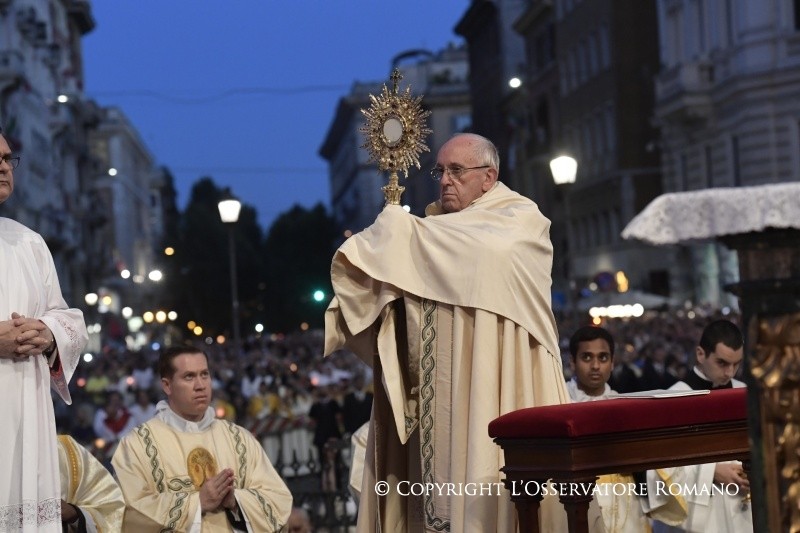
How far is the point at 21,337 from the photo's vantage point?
6.31m

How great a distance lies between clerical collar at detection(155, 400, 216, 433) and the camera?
26.7 feet

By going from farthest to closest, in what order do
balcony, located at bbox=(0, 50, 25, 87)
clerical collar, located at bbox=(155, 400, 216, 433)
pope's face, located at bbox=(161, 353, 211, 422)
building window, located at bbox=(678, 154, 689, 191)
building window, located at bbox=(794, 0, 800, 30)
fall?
balcony, located at bbox=(0, 50, 25, 87)
building window, located at bbox=(678, 154, 689, 191)
building window, located at bbox=(794, 0, 800, 30)
clerical collar, located at bbox=(155, 400, 216, 433)
pope's face, located at bbox=(161, 353, 211, 422)

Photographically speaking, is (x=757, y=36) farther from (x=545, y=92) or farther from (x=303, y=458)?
(x=545, y=92)

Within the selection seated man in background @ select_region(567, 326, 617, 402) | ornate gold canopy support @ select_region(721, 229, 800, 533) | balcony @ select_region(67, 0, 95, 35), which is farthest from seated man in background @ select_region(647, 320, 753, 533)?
balcony @ select_region(67, 0, 95, 35)

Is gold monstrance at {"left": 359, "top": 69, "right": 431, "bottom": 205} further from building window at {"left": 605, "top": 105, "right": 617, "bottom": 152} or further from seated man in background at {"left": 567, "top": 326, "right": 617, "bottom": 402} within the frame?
building window at {"left": 605, "top": 105, "right": 617, "bottom": 152}

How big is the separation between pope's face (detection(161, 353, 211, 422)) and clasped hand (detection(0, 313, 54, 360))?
1.64 metres

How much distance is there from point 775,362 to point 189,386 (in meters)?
4.20

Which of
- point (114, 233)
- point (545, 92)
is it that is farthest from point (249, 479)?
point (114, 233)

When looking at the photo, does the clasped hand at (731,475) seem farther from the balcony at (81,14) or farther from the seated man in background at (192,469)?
the balcony at (81,14)

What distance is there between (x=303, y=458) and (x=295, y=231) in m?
77.7

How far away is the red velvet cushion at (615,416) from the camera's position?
19.1 ft

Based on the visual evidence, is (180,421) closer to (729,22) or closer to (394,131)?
(394,131)

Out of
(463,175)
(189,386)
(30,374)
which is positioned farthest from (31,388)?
(463,175)

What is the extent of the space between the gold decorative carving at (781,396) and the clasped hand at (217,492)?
12.7 feet
